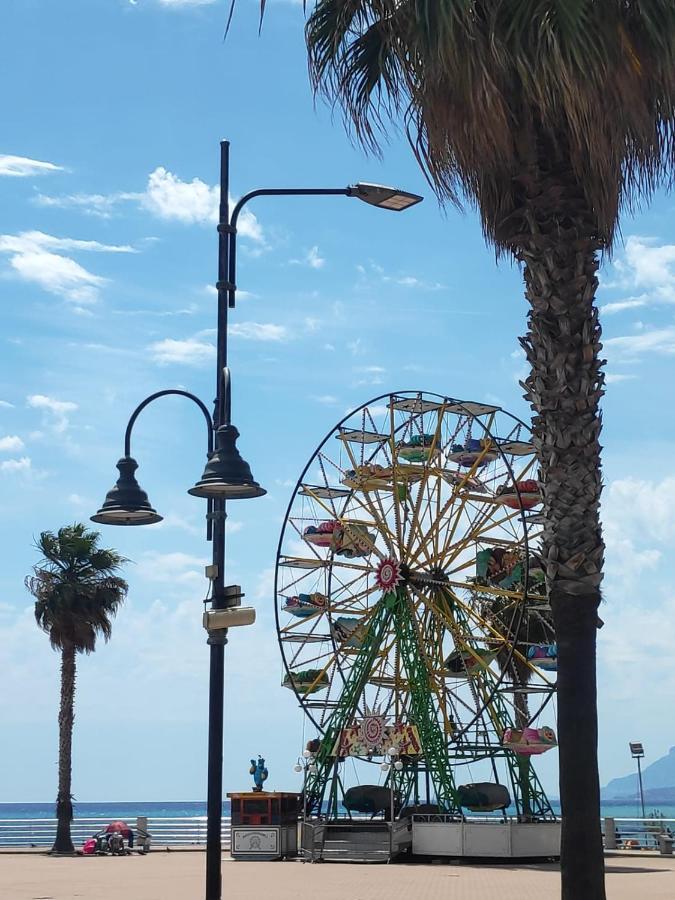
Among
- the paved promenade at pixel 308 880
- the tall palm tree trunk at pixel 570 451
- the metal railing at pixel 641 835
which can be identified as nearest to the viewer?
the tall palm tree trunk at pixel 570 451

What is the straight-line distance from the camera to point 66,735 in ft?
131

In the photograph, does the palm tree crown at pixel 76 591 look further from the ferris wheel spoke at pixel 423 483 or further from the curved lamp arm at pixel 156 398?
the curved lamp arm at pixel 156 398

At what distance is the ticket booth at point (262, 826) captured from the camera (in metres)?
34.6

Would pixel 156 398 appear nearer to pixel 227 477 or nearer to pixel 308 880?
pixel 227 477

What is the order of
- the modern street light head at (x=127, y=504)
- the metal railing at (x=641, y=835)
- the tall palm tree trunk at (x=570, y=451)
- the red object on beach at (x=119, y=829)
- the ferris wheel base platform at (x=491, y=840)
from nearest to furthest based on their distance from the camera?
the tall palm tree trunk at (x=570, y=451) → the modern street light head at (x=127, y=504) → the ferris wheel base platform at (x=491, y=840) → the metal railing at (x=641, y=835) → the red object on beach at (x=119, y=829)

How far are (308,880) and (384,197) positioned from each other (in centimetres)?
1539

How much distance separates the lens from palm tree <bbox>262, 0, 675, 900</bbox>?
41.7 ft

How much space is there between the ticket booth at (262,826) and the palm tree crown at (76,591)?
27.4 ft

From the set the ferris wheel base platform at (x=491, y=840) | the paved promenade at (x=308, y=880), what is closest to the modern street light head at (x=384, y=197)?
the paved promenade at (x=308, y=880)

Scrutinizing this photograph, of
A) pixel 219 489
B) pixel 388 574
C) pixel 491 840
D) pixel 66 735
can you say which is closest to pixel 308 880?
pixel 491 840

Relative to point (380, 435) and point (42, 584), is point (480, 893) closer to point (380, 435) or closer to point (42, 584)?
point (380, 435)

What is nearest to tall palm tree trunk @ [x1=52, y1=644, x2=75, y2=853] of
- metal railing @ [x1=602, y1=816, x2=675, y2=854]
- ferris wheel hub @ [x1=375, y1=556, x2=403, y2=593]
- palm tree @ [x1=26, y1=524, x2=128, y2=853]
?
palm tree @ [x1=26, y1=524, x2=128, y2=853]

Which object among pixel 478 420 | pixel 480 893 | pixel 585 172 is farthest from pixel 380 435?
pixel 585 172

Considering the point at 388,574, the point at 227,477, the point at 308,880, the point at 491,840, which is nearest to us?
the point at 227,477
